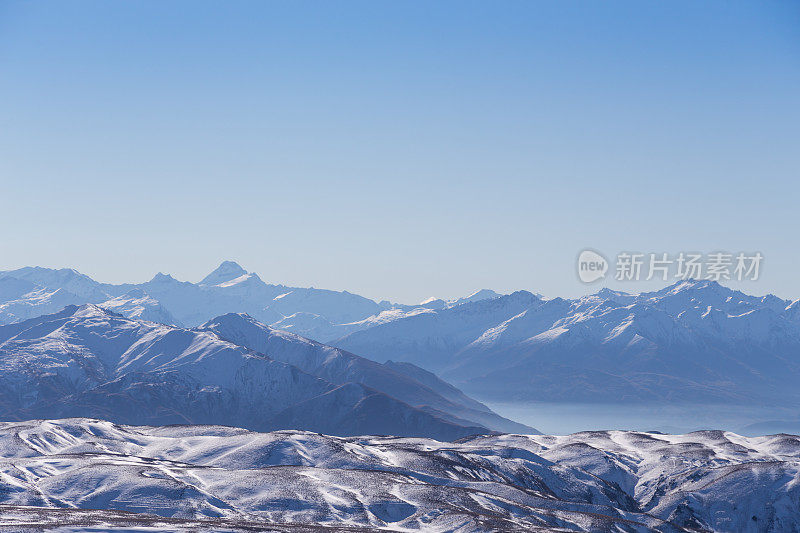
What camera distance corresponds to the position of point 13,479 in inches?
6678

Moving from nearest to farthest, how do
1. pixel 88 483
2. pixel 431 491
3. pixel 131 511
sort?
pixel 131 511, pixel 88 483, pixel 431 491

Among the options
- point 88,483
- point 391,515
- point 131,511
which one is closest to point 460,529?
point 391,515

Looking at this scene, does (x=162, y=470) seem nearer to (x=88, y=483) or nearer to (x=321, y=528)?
(x=88, y=483)

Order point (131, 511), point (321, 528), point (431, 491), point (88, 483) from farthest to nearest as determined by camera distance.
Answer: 1. point (431, 491)
2. point (88, 483)
3. point (131, 511)
4. point (321, 528)

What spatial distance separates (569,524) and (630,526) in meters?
18.2

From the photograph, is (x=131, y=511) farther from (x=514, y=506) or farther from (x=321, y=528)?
(x=514, y=506)

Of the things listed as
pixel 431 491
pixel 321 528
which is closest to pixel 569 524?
pixel 431 491

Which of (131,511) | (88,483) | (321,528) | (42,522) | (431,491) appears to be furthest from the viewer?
(431,491)

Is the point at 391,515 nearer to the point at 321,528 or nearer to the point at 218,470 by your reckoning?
the point at 321,528

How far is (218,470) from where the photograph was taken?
186 m

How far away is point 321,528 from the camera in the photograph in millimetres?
142500

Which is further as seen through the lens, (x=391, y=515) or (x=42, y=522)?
(x=391, y=515)

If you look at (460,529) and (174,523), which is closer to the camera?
Answer: (174,523)

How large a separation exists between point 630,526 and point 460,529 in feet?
166
